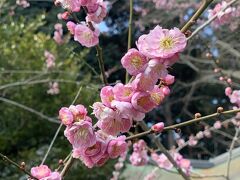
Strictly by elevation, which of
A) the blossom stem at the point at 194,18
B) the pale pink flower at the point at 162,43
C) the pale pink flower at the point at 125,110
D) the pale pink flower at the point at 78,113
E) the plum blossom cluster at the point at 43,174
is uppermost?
the pale pink flower at the point at 162,43

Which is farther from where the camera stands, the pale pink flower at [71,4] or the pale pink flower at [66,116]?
the pale pink flower at [71,4]

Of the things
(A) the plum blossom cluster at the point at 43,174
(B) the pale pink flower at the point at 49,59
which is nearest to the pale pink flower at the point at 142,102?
(A) the plum blossom cluster at the point at 43,174

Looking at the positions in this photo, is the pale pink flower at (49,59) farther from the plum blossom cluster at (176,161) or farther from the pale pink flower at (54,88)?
the plum blossom cluster at (176,161)

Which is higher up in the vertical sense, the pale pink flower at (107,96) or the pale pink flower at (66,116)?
the pale pink flower at (107,96)

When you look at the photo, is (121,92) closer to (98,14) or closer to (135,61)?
(135,61)

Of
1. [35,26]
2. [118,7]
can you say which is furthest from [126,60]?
[118,7]

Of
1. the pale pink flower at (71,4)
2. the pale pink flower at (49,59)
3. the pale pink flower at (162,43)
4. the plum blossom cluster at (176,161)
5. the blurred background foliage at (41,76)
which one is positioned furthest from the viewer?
the blurred background foliage at (41,76)

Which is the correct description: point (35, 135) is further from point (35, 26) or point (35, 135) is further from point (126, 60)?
point (126, 60)

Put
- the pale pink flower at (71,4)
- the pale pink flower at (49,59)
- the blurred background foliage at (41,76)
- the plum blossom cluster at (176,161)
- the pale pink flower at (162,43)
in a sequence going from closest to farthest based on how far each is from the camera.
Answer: the pale pink flower at (162,43) → the pale pink flower at (71,4) → the plum blossom cluster at (176,161) → the pale pink flower at (49,59) → the blurred background foliage at (41,76)
